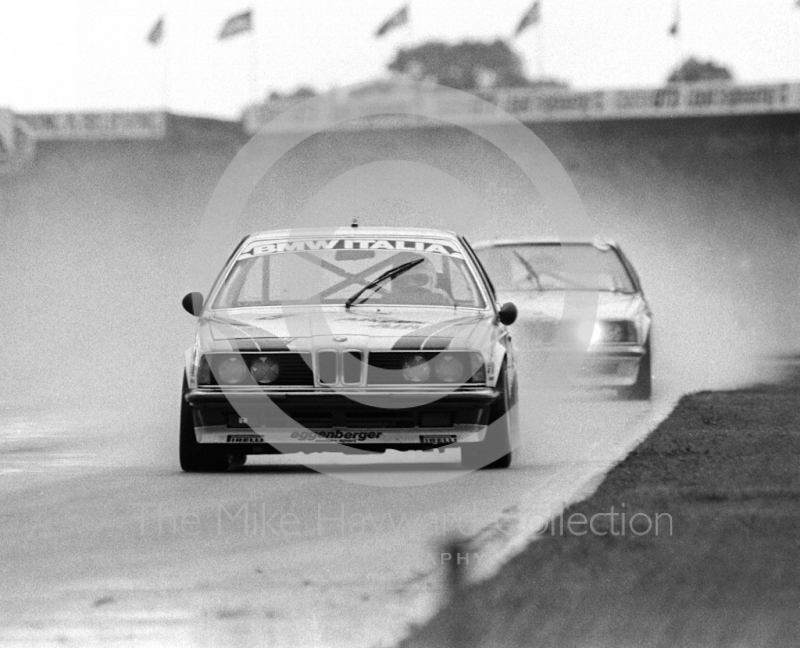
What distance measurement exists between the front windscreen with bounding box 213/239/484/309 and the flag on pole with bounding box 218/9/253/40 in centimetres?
4949

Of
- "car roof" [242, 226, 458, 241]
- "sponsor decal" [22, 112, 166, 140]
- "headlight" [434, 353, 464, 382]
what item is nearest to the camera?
"headlight" [434, 353, 464, 382]

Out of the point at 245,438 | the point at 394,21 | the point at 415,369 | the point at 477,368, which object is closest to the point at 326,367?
the point at 415,369

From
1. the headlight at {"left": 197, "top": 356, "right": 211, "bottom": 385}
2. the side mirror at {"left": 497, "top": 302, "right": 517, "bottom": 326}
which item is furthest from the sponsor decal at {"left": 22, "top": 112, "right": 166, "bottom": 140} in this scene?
the headlight at {"left": 197, "top": 356, "right": 211, "bottom": 385}

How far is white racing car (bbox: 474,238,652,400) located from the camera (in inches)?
691

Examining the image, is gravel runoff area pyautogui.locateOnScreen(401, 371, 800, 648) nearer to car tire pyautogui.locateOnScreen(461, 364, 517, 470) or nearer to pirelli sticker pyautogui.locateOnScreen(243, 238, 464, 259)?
car tire pyautogui.locateOnScreen(461, 364, 517, 470)

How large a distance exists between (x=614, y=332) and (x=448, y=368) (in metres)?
7.34

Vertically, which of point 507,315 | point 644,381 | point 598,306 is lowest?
point 644,381

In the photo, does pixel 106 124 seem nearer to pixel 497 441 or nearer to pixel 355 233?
pixel 355 233

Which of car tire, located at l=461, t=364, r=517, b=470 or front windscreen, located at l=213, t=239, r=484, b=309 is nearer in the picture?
car tire, located at l=461, t=364, r=517, b=470

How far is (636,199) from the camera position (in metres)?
63.3

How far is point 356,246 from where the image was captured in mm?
11602

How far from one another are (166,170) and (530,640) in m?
59.1

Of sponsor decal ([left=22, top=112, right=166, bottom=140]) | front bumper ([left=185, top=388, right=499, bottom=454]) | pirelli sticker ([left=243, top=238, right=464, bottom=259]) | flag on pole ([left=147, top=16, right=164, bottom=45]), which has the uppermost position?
flag on pole ([left=147, top=16, right=164, bottom=45])

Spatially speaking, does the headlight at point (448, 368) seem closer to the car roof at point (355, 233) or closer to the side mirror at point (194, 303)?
the car roof at point (355, 233)
